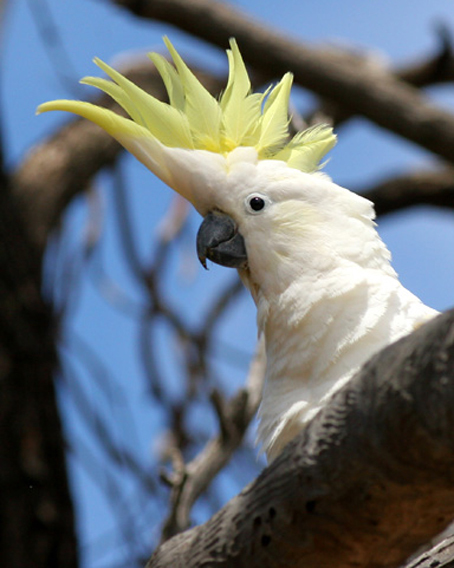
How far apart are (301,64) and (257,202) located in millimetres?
1518

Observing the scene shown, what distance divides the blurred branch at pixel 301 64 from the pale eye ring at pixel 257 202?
4.73 feet

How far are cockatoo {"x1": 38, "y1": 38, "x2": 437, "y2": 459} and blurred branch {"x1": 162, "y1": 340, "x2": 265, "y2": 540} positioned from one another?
0.40 m

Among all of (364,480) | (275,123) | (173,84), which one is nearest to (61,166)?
(173,84)

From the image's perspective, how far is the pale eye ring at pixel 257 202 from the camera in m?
2.09

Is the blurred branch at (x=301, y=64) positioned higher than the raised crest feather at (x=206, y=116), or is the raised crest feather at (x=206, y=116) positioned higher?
the blurred branch at (x=301, y=64)

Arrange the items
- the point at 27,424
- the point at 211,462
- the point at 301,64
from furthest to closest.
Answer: the point at 301,64 < the point at 27,424 < the point at 211,462

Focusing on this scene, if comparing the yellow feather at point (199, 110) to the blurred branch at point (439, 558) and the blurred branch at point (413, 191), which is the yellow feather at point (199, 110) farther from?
the blurred branch at point (413, 191)

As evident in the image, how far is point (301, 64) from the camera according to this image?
3.44 metres

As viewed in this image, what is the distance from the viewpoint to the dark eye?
209cm

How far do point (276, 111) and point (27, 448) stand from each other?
149 cm

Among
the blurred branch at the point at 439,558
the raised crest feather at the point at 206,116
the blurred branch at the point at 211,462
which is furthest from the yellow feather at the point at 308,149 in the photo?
the blurred branch at the point at 439,558

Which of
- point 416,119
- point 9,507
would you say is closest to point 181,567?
point 9,507

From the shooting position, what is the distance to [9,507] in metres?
2.88

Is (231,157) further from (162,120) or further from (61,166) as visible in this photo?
(61,166)
